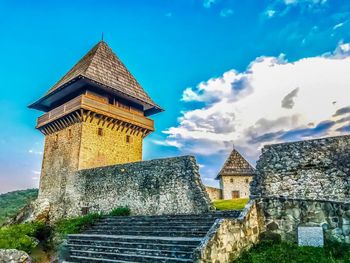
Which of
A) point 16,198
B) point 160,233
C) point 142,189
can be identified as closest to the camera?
point 160,233

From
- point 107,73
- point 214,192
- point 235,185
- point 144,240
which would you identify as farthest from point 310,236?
point 235,185

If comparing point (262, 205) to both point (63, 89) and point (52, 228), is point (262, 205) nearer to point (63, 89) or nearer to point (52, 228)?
point (52, 228)

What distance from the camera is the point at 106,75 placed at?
849 inches

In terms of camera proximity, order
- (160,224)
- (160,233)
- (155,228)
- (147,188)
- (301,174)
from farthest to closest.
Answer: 1. (147,188)
2. (301,174)
3. (160,224)
4. (155,228)
5. (160,233)

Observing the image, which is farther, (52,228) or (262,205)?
(52,228)

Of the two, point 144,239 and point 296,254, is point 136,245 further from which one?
point 296,254

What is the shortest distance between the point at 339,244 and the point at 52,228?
39.3 ft

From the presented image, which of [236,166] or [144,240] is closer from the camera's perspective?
[144,240]

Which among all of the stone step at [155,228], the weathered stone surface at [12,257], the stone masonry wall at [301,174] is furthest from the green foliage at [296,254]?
the weathered stone surface at [12,257]

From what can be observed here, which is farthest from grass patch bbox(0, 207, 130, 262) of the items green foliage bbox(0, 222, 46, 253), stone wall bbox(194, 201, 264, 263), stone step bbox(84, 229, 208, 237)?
stone wall bbox(194, 201, 264, 263)

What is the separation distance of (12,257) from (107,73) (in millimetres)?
15096

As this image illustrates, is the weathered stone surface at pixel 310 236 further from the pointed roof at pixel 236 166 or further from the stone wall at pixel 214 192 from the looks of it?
the pointed roof at pixel 236 166

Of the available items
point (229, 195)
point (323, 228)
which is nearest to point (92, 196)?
point (323, 228)

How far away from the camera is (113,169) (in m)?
15.9
